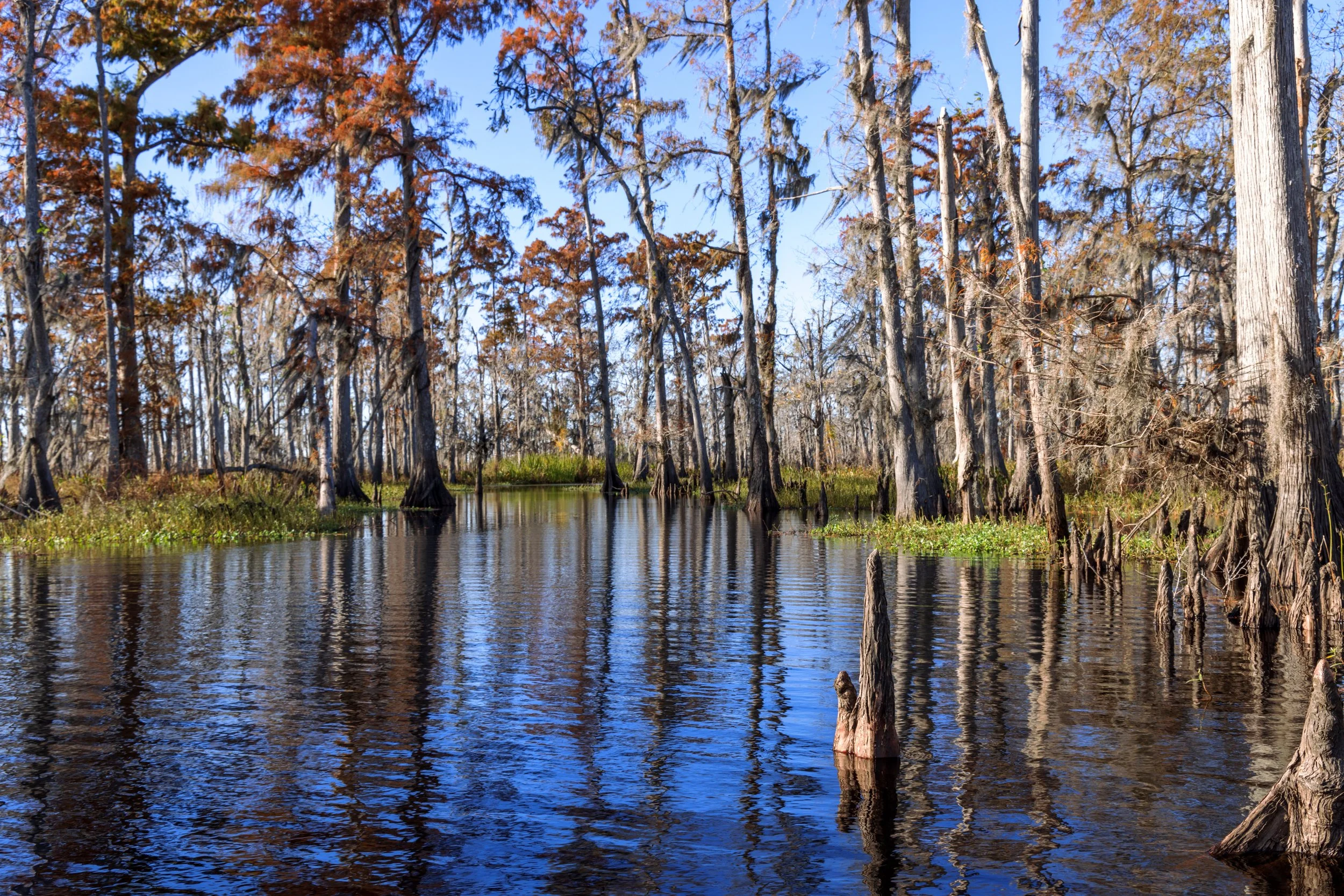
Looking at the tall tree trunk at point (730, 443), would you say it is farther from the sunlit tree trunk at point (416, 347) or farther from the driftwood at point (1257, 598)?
the driftwood at point (1257, 598)

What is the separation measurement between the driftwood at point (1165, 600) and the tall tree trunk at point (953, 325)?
A: 9.05 m

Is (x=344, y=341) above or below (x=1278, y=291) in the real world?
above

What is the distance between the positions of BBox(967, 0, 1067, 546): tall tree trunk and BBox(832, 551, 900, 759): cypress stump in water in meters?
9.79

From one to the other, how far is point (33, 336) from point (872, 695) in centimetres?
2050

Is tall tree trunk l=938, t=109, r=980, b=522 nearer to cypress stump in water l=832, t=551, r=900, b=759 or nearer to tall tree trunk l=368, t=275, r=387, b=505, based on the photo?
tall tree trunk l=368, t=275, r=387, b=505

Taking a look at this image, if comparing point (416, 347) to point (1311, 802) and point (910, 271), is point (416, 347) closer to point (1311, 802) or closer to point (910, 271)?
point (910, 271)

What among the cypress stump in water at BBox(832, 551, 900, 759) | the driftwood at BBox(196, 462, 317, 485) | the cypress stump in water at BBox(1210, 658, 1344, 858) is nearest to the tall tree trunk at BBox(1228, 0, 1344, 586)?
the cypress stump in water at BBox(832, 551, 900, 759)

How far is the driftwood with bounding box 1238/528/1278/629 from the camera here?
973cm

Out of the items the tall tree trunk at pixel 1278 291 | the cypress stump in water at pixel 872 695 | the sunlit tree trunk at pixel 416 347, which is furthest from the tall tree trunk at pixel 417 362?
the cypress stump in water at pixel 872 695

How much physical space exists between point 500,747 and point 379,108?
2370cm

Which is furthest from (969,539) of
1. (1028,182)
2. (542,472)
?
(542,472)

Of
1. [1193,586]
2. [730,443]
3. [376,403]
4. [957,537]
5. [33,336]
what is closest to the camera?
[1193,586]

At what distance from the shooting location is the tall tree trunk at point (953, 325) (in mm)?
19594

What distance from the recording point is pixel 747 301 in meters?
29.3
